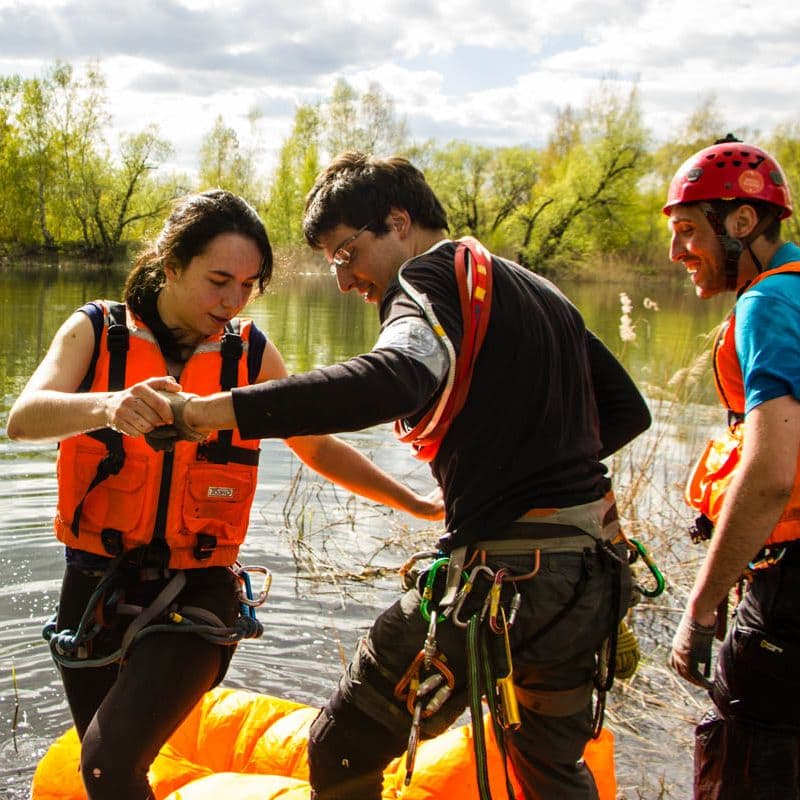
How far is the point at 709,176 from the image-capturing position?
297 centimetres

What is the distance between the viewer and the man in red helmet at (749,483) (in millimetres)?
2578

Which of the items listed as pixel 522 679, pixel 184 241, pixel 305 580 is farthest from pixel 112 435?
pixel 305 580

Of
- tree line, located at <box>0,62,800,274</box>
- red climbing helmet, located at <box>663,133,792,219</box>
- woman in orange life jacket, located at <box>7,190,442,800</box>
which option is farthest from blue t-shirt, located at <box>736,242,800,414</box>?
tree line, located at <box>0,62,800,274</box>

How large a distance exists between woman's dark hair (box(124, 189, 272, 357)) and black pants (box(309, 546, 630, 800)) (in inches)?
49.1

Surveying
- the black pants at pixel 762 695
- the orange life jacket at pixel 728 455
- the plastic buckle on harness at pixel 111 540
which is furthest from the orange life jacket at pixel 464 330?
the black pants at pixel 762 695

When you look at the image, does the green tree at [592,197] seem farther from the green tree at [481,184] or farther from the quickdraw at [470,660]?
the quickdraw at [470,660]

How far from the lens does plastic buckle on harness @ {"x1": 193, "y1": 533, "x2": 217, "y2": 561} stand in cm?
296

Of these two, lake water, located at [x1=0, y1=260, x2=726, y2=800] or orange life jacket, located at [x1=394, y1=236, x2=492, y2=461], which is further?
lake water, located at [x1=0, y1=260, x2=726, y2=800]

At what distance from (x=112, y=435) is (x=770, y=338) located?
6.51ft

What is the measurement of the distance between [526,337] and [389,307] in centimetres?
37

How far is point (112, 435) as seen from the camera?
2.90 m

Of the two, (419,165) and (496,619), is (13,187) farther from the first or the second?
(496,619)

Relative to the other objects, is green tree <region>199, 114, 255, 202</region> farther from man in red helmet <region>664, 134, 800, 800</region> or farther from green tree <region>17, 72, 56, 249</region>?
man in red helmet <region>664, 134, 800, 800</region>

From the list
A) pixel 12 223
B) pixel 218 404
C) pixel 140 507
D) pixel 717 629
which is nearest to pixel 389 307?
pixel 218 404
